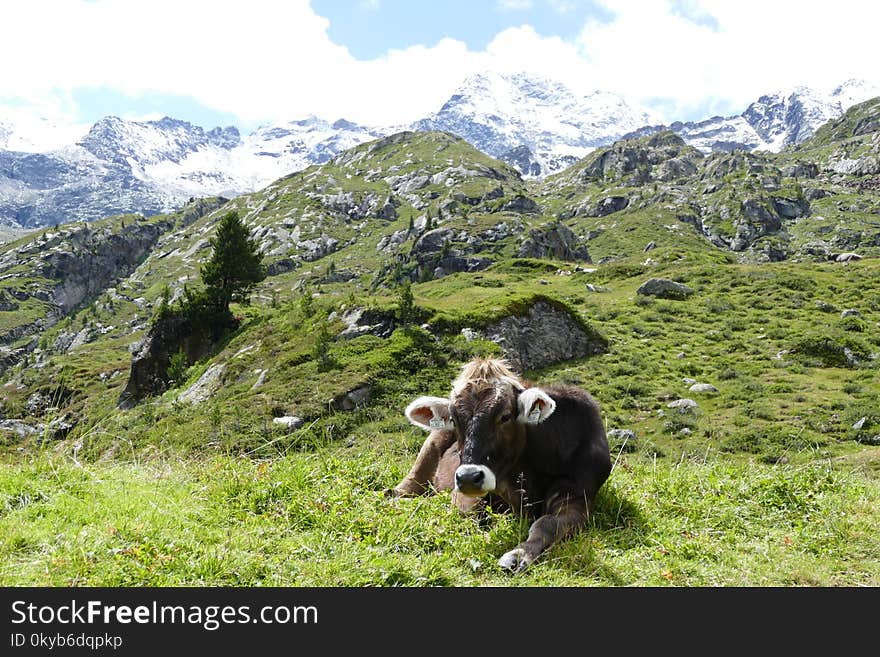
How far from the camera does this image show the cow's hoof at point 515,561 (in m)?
5.23

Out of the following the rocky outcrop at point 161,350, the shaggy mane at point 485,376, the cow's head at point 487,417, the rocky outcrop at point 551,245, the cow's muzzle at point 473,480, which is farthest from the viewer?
the rocky outcrop at point 551,245

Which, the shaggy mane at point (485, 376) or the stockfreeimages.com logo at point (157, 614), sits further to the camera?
the shaggy mane at point (485, 376)

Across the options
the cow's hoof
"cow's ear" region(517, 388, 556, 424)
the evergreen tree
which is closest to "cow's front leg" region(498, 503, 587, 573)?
the cow's hoof

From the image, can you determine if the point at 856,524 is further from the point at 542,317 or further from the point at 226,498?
the point at 542,317

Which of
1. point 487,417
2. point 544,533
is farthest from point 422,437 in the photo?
point 544,533

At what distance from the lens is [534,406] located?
20.7 ft

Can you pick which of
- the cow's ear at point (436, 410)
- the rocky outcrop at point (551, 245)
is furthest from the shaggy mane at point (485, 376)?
the rocky outcrop at point (551, 245)

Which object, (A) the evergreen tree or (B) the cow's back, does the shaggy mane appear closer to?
(B) the cow's back

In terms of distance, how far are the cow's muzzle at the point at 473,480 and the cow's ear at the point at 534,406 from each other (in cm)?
98

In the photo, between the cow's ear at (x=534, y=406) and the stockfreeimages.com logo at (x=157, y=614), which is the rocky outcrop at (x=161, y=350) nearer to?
the cow's ear at (x=534, y=406)

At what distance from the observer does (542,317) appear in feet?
109

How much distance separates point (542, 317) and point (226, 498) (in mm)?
28127

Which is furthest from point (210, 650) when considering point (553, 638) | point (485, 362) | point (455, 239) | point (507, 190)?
point (507, 190)

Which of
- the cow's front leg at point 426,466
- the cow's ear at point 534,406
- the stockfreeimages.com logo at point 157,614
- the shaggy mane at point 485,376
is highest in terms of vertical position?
the shaggy mane at point 485,376
